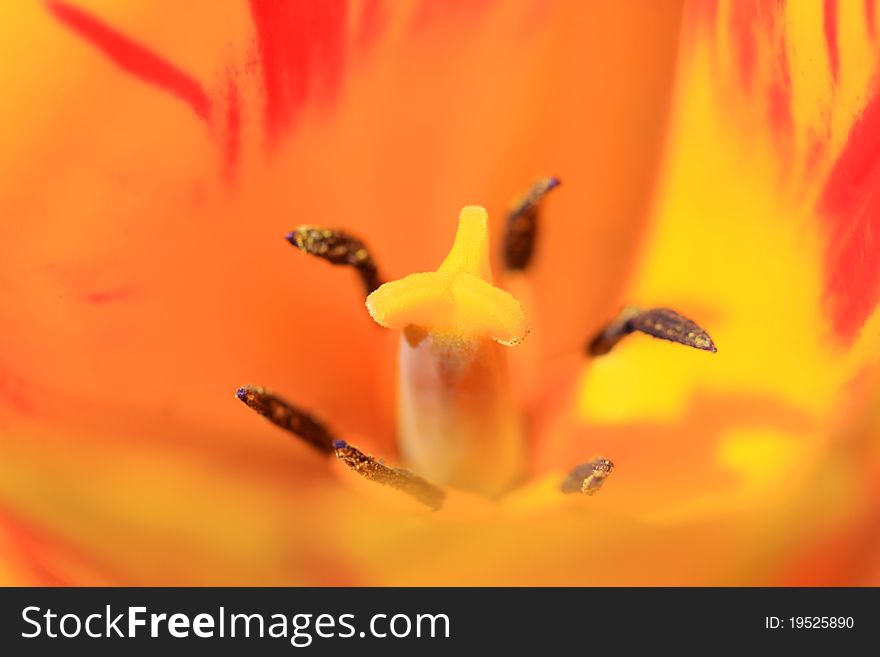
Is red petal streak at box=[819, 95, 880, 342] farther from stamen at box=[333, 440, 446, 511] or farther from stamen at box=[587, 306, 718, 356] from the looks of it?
stamen at box=[333, 440, 446, 511]

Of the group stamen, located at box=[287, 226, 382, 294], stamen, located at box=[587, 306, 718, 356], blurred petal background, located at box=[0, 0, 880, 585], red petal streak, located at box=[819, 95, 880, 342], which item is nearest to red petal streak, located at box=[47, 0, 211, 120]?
blurred petal background, located at box=[0, 0, 880, 585]

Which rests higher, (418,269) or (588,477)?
(418,269)

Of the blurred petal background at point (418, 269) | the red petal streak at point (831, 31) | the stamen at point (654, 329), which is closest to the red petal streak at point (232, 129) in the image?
the blurred petal background at point (418, 269)

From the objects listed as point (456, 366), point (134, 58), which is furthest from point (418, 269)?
point (134, 58)

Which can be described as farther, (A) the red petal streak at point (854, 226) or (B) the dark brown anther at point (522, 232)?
(B) the dark brown anther at point (522, 232)

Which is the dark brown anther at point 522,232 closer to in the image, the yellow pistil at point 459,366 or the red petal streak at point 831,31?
the yellow pistil at point 459,366

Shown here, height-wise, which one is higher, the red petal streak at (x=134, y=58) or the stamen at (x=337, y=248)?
the red petal streak at (x=134, y=58)

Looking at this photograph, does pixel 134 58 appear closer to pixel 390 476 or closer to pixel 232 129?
pixel 232 129
